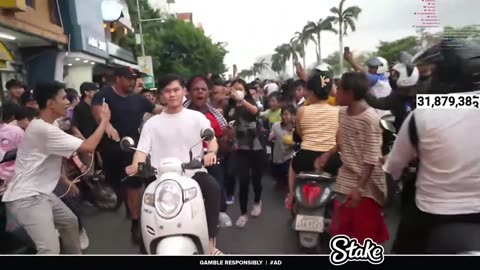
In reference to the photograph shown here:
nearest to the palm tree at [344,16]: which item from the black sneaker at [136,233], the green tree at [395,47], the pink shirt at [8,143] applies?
the green tree at [395,47]

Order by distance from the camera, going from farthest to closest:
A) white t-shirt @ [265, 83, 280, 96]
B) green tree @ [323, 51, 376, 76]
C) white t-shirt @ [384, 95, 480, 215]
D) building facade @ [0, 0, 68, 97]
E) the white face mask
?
the white face mask → white t-shirt @ [265, 83, 280, 96] → green tree @ [323, 51, 376, 76] → building facade @ [0, 0, 68, 97] → white t-shirt @ [384, 95, 480, 215]

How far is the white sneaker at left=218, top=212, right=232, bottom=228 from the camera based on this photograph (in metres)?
1.80

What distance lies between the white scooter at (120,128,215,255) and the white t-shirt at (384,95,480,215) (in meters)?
0.73

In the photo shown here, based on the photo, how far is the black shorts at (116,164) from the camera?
1836mm

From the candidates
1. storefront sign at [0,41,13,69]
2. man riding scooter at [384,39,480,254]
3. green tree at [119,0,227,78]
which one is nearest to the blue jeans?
green tree at [119,0,227,78]

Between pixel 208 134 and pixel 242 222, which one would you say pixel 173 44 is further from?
pixel 242 222

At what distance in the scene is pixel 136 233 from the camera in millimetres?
Result: 1799

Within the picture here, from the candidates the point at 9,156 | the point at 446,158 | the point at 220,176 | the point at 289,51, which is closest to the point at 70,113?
the point at 9,156

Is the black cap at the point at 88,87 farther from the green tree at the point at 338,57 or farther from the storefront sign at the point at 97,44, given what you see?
the green tree at the point at 338,57

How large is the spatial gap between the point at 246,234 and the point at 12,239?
0.89 meters

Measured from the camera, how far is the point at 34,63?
5.34ft

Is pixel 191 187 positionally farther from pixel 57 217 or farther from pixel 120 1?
pixel 120 1

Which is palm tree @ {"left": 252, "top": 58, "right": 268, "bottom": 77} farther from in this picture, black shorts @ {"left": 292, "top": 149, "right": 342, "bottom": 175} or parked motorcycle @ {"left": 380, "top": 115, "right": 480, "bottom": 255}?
parked motorcycle @ {"left": 380, "top": 115, "right": 480, "bottom": 255}
